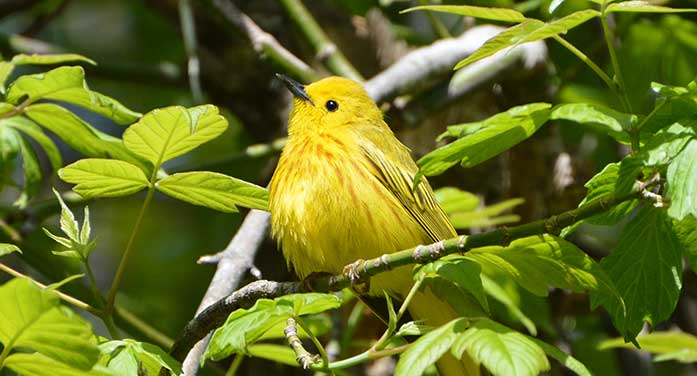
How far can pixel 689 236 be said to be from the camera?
1.99 meters

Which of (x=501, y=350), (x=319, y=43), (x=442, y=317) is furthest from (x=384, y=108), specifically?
(x=501, y=350)

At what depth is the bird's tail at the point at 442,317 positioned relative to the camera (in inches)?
125

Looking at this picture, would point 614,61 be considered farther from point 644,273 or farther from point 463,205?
point 463,205

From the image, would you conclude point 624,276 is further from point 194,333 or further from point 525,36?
point 194,333

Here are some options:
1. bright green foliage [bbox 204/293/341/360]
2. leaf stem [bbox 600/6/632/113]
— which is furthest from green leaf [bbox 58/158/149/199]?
leaf stem [bbox 600/6/632/113]

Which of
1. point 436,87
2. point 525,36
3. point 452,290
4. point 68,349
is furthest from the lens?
point 436,87

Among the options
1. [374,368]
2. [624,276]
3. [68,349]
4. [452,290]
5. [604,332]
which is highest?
[68,349]

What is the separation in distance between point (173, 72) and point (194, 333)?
296 cm

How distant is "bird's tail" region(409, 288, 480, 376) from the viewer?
3172 millimetres

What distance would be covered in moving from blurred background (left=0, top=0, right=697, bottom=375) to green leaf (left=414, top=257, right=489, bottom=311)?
1991mm

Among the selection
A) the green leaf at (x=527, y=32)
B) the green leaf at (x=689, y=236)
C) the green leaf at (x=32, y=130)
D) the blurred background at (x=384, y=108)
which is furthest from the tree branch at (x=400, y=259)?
the blurred background at (x=384, y=108)

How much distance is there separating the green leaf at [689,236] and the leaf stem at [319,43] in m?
2.21

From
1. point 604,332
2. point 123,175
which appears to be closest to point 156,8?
point 604,332

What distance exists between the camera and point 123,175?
7.06ft
